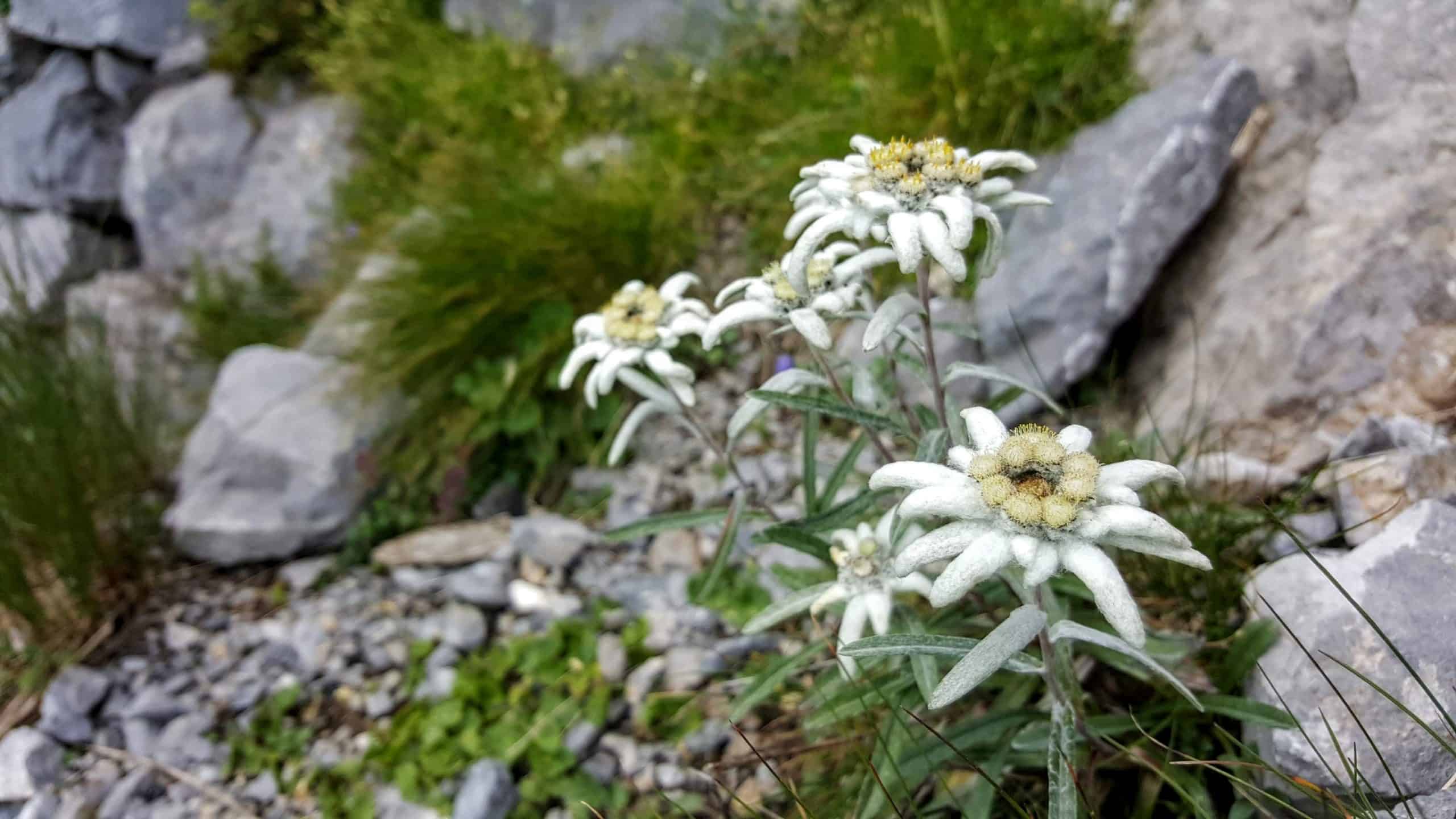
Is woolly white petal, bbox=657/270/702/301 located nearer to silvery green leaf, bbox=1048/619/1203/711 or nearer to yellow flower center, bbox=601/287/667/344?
yellow flower center, bbox=601/287/667/344

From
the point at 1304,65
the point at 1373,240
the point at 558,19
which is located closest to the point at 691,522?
the point at 1373,240

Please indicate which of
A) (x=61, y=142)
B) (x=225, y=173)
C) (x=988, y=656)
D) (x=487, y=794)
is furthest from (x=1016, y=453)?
(x=61, y=142)

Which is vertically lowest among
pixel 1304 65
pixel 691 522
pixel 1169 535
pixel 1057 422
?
pixel 691 522

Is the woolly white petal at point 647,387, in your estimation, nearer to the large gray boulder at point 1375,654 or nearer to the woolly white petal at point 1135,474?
the woolly white petal at point 1135,474

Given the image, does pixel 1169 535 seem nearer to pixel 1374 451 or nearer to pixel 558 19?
pixel 1374 451

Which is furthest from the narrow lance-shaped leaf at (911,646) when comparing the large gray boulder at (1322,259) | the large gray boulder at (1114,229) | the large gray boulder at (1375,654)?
the large gray boulder at (1114,229)

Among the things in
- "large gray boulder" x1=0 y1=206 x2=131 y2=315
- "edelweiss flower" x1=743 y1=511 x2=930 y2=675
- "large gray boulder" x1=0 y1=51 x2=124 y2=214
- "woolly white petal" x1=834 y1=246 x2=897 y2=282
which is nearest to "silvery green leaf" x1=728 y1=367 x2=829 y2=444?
"woolly white petal" x1=834 y1=246 x2=897 y2=282

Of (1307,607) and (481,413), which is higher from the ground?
(1307,607)

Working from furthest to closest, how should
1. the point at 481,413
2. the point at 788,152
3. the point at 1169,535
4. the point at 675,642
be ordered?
the point at 788,152 < the point at 481,413 < the point at 675,642 < the point at 1169,535
